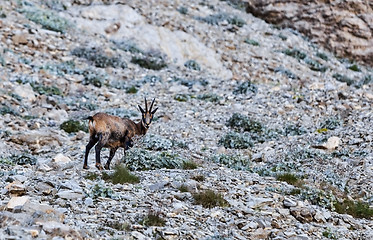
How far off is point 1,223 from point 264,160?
25.9 ft

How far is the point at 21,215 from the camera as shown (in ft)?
19.0

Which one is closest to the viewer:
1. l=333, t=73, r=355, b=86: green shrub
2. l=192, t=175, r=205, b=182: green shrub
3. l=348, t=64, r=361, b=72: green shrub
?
l=192, t=175, r=205, b=182: green shrub

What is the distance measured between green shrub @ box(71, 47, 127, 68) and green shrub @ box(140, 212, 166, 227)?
14211mm

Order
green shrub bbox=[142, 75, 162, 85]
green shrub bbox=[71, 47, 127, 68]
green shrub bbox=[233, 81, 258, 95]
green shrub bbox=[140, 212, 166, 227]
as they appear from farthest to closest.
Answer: green shrub bbox=[71, 47, 127, 68]
green shrub bbox=[142, 75, 162, 85]
green shrub bbox=[233, 81, 258, 95]
green shrub bbox=[140, 212, 166, 227]

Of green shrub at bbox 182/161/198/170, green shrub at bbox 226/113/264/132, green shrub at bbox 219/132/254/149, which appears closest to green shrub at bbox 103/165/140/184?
green shrub at bbox 182/161/198/170

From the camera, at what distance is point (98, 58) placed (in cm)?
2008

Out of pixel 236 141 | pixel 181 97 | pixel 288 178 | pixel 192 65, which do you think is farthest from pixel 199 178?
pixel 192 65

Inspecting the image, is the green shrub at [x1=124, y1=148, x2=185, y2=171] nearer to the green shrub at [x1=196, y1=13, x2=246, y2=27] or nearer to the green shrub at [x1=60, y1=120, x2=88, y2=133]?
the green shrub at [x1=60, y1=120, x2=88, y2=133]

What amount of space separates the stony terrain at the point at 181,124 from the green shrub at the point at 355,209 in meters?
0.02

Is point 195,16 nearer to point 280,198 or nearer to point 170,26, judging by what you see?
point 170,26

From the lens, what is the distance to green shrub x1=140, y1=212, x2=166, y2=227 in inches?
250

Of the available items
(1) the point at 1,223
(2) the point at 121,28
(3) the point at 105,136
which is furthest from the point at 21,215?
(2) the point at 121,28

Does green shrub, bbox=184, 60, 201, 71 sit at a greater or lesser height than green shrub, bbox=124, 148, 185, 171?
lesser

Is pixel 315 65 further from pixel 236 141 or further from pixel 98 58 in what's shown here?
pixel 236 141
